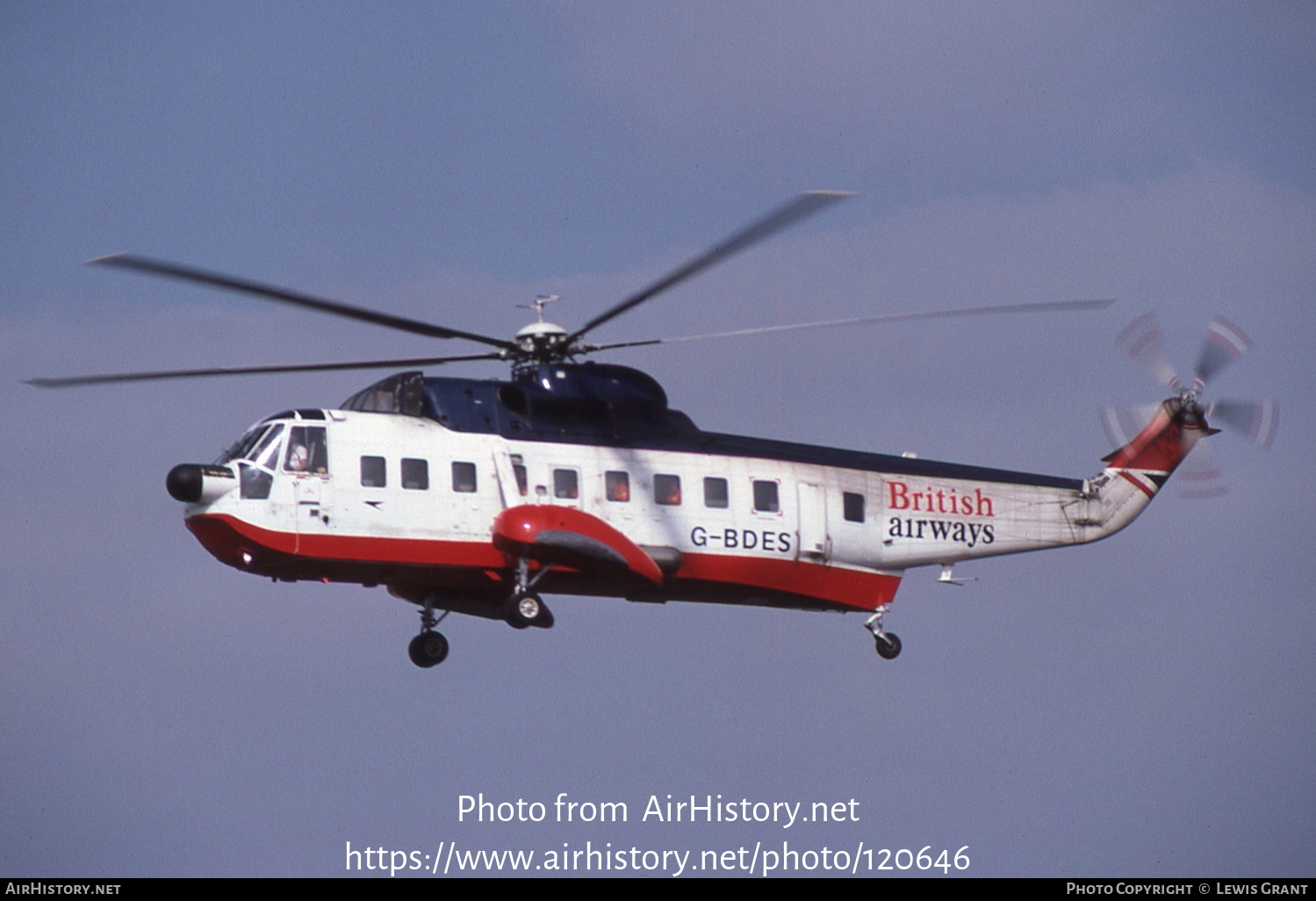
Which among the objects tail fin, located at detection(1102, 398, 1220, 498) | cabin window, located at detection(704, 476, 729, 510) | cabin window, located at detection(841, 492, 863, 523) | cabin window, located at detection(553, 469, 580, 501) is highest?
tail fin, located at detection(1102, 398, 1220, 498)

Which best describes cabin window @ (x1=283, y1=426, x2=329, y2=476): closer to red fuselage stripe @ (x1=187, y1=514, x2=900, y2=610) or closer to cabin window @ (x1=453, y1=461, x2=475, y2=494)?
red fuselage stripe @ (x1=187, y1=514, x2=900, y2=610)

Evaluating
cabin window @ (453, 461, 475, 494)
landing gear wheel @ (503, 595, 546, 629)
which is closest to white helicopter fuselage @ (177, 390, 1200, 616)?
Result: cabin window @ (453, 461, 475, 494)

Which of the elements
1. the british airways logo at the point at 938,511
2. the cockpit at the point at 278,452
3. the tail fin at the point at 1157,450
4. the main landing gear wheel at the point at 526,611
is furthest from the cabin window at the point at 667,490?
the tail fin at the point at 1157,450

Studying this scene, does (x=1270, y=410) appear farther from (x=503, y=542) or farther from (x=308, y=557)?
(x=308, y=557)

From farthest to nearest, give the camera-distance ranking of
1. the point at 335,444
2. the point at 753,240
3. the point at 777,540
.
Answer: the point at 777,540, the point at 335,444, the point at 753,240

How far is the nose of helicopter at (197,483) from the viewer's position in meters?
30.6

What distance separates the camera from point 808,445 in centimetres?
3512

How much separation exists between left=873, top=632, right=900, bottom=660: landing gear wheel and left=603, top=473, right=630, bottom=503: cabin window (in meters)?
5.29

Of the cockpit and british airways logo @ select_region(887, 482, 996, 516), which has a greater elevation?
british airways logo @ select_region(887, 482, 996, 516)

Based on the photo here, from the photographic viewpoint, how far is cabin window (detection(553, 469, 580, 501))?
106 ft

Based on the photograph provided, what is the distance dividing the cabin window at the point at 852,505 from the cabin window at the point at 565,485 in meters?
4.76
